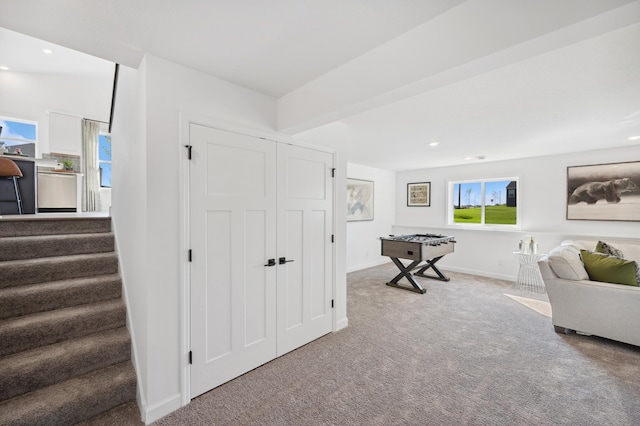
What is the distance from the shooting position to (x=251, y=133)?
87.7 inches

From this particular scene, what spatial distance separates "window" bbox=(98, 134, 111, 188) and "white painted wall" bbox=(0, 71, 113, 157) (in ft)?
1.63

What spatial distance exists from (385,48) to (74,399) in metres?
2.88

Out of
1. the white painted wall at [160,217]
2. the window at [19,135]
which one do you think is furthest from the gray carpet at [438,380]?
the window at [19,135]

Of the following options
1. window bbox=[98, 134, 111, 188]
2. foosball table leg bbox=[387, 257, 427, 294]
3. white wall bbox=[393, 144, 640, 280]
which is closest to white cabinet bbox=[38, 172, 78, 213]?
window bbox=[98, 134, 111, 188]

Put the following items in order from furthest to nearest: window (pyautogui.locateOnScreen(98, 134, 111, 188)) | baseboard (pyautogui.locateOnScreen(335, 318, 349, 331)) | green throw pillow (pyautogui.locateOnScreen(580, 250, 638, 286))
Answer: window (pyautogui.locateOnScreen(98, 134, 111, 188)) → baseboard (pyautogui.locateOnScreen(335, 318, 349, 331)) → green throw pillow (pyautogui.locateOnScreen(580, 250, 638, 286))

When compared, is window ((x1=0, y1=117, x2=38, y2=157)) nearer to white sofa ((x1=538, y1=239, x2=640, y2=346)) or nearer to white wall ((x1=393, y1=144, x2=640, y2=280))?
white wall ((x1=393, y1=144, x2=640, y2=280))

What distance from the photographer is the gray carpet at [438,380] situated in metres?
1.77

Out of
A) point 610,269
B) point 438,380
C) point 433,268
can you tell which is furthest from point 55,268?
point 433,268

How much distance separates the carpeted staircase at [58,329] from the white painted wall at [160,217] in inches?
10.0

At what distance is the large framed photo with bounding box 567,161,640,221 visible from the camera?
4031 millimetres

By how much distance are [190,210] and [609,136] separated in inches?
201

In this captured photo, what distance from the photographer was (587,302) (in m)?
2.76

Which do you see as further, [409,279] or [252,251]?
[409,279]

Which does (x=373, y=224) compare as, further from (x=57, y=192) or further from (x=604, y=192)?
(x=57, y=192)
